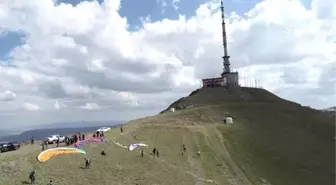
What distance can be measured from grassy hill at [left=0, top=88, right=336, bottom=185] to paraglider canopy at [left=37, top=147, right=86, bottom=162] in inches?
45.6

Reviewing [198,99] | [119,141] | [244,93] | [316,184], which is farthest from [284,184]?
[244,93]

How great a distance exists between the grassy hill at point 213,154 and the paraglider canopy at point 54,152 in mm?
1158

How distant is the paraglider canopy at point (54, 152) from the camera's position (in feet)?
199

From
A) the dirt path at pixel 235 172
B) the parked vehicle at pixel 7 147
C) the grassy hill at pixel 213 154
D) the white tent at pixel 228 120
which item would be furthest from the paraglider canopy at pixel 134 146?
the white tent at pixel 228 120

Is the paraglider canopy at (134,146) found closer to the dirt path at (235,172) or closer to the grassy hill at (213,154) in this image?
the grassy hill at (213,154)

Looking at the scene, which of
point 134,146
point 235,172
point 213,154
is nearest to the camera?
point 134,146

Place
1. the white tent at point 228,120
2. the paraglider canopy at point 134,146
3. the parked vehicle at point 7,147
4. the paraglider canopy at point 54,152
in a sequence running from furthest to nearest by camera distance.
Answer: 1. the white tent at point 228,120
2. the paraglider canopy at point 134,146
3. the parked vehicle at point 7,147
4. the paraglider canopy at point 54,152

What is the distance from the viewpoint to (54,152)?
6406cm

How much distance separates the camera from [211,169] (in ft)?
259

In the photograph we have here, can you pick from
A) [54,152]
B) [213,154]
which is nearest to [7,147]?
[54,152]

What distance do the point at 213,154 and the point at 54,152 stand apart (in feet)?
122

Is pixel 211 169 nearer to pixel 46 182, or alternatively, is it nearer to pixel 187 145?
pixel 187 145

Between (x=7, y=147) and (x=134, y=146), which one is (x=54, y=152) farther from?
(x=134, y=146)

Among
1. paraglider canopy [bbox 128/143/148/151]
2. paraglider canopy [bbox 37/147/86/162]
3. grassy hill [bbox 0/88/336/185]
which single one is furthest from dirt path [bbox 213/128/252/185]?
paraglider canopy [bbox 37/147/86/162]
